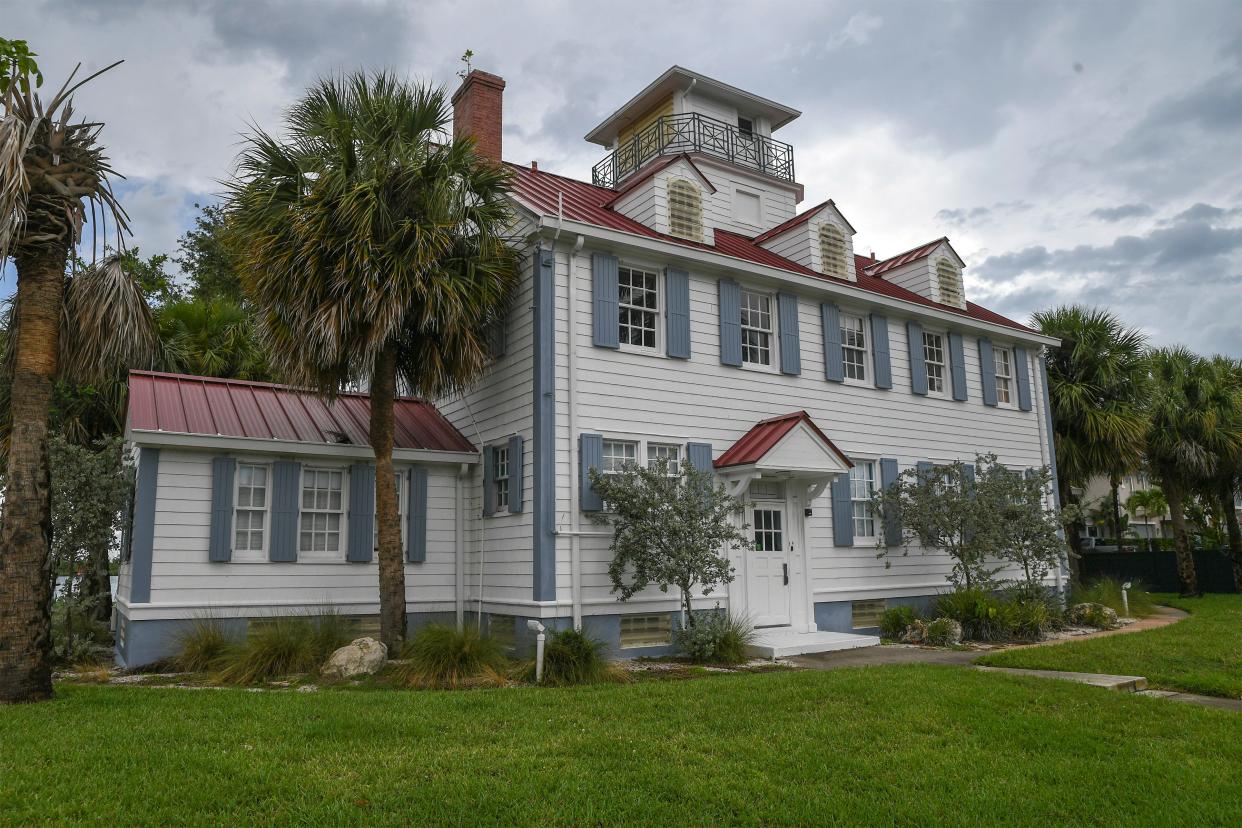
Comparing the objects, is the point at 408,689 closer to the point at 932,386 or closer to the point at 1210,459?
the point at 932,386

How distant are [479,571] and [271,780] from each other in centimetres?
813

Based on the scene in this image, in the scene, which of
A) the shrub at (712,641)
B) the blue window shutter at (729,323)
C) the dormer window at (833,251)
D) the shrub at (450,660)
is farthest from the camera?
the dormer window at (833,251)

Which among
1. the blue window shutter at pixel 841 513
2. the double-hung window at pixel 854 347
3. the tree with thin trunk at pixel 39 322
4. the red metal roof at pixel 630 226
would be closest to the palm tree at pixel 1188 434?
the red metal roof at pixel 630 226

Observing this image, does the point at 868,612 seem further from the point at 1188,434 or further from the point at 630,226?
the point at 1188,434

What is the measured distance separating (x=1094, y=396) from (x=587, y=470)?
50.1 ft

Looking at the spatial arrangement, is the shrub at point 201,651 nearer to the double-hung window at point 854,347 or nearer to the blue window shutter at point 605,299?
the blue window shutter at point 605,299

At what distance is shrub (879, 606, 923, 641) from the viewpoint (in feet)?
49.3

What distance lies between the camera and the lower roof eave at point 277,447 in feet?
39.9

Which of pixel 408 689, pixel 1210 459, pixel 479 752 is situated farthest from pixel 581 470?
pixel 1210 459

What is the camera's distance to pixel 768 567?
1457 centimetres

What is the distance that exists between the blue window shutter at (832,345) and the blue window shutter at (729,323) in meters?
2.10

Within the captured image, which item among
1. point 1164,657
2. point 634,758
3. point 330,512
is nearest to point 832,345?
point 1164,657

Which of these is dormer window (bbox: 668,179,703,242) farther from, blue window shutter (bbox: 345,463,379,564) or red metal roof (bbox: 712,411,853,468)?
blue window shutter (bbox: 345,463,379,564)

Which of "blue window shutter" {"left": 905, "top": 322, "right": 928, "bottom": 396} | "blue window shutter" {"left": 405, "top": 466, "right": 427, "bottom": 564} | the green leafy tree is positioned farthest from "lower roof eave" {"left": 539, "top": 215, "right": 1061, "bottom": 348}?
"blue window shutter" {"left": 405, "top": 466, "right": 427, "bottom": 564}
